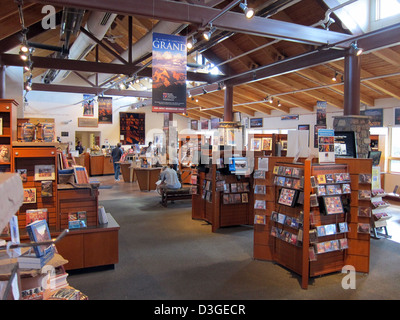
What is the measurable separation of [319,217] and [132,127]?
19312mm

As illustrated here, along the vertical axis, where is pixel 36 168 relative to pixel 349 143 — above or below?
below

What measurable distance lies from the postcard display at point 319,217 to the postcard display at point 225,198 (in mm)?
1797

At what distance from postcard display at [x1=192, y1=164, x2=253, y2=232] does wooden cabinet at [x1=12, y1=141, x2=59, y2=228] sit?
2.97 m

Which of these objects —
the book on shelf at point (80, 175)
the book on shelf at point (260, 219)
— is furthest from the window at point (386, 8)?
the book on shelf at point (80, 175)

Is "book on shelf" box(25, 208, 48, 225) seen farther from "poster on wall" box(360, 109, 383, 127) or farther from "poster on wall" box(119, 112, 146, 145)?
"poster on wall" box(119, 112, 146, 145)

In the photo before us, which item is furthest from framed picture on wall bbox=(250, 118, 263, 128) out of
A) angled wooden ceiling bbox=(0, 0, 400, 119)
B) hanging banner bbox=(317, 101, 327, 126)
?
hanging banner bbox=(317, 101, 327, 126)

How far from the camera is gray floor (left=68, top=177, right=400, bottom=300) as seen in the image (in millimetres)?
3744

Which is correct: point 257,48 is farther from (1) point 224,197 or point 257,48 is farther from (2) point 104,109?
(2) point 104,109

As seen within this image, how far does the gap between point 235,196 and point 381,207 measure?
2.85 meters

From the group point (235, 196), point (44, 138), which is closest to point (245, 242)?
point (235, 196)

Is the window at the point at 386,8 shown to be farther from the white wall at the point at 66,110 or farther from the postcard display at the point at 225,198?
the white wall at the point at 66,110

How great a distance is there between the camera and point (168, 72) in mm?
5965

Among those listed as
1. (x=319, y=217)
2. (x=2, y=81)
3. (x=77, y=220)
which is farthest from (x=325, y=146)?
(x=2, y=81)
